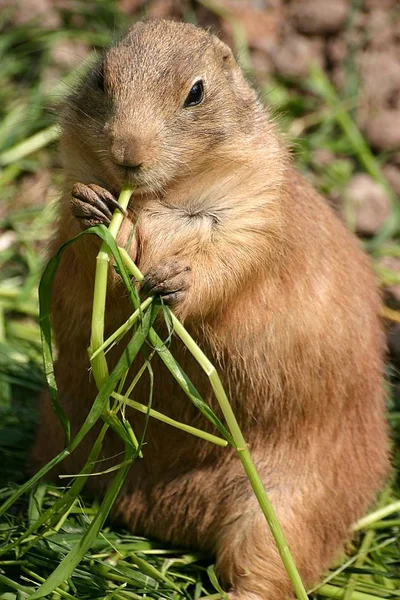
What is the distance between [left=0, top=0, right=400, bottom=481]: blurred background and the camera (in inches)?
329

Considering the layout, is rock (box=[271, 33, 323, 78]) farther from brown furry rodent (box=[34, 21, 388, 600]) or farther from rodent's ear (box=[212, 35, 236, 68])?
rodent's ear (box=[212, 35, 236, 68])

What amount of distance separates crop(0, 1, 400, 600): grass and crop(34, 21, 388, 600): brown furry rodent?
18 cm

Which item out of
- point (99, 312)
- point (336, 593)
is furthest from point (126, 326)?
point (336, 593)

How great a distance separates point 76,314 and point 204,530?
1.27 meters

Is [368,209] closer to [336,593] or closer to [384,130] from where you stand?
[384,130]

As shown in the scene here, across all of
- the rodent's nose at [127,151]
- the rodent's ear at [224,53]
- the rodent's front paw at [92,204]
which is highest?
the rodent's ear at [224,53]

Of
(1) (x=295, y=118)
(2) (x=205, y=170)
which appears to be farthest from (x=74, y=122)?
(1) (x=295, y=118)

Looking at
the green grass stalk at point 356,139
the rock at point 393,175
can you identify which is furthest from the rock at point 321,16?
the rock at point 393,175

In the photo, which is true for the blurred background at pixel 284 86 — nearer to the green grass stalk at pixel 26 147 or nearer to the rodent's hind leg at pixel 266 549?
the green grass stalk at pixel 26 147

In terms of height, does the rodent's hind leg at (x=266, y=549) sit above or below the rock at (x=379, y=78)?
below

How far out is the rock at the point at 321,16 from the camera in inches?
364

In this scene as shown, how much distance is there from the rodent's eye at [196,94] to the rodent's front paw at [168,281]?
0.72 metres

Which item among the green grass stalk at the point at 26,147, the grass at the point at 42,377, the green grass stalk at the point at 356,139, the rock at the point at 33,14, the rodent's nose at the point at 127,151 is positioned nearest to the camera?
the rodent's nose at the point at 127,151

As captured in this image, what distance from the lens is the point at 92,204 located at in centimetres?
442
